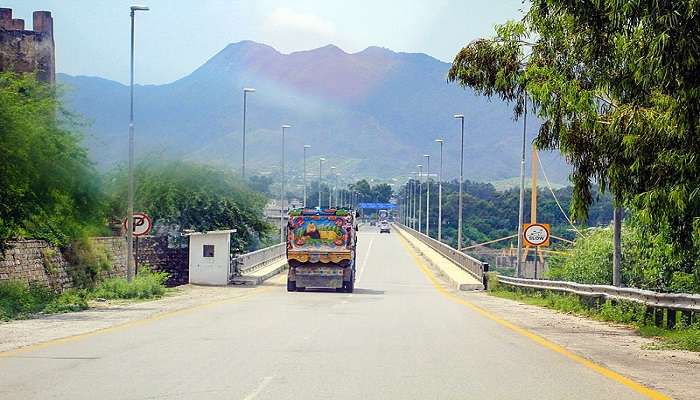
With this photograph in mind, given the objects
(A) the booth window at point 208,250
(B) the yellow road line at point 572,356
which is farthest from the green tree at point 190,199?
(B) the yellow road line at point 572,356

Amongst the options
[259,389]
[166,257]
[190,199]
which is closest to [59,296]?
[259,389]

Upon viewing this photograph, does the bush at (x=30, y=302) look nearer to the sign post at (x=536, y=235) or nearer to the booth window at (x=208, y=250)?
the booth window at (x=208, y=250)

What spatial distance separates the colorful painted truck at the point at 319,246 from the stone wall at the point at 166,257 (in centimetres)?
1206

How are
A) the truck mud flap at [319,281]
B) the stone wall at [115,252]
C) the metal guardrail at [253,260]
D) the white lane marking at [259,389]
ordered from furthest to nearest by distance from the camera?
the metal guardrail at [253,260]
the stone wall at [115,252]
the truck mud flap at [319,281]
the white lane marking at [259,389]

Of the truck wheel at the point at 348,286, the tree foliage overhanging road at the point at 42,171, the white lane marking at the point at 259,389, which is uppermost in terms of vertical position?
the tree foliage overhanging road at the point at 42,171

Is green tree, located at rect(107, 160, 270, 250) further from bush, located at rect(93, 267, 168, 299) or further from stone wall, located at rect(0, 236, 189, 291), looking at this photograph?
bush, located at rect(93, 267, 168, 299)

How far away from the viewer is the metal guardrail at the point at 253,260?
49.2 meters

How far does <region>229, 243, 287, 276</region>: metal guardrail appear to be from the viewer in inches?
1935

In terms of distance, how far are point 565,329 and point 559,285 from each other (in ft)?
38.2

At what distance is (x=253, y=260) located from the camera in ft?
179

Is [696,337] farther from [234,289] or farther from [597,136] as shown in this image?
[234,289]

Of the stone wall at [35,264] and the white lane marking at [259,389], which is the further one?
the stone wall at [35,264]

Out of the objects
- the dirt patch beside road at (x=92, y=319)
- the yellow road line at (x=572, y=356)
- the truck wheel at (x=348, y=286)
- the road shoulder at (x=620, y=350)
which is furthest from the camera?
the truck wheel at (x=348, y=286)

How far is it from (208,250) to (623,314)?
24.5 m
